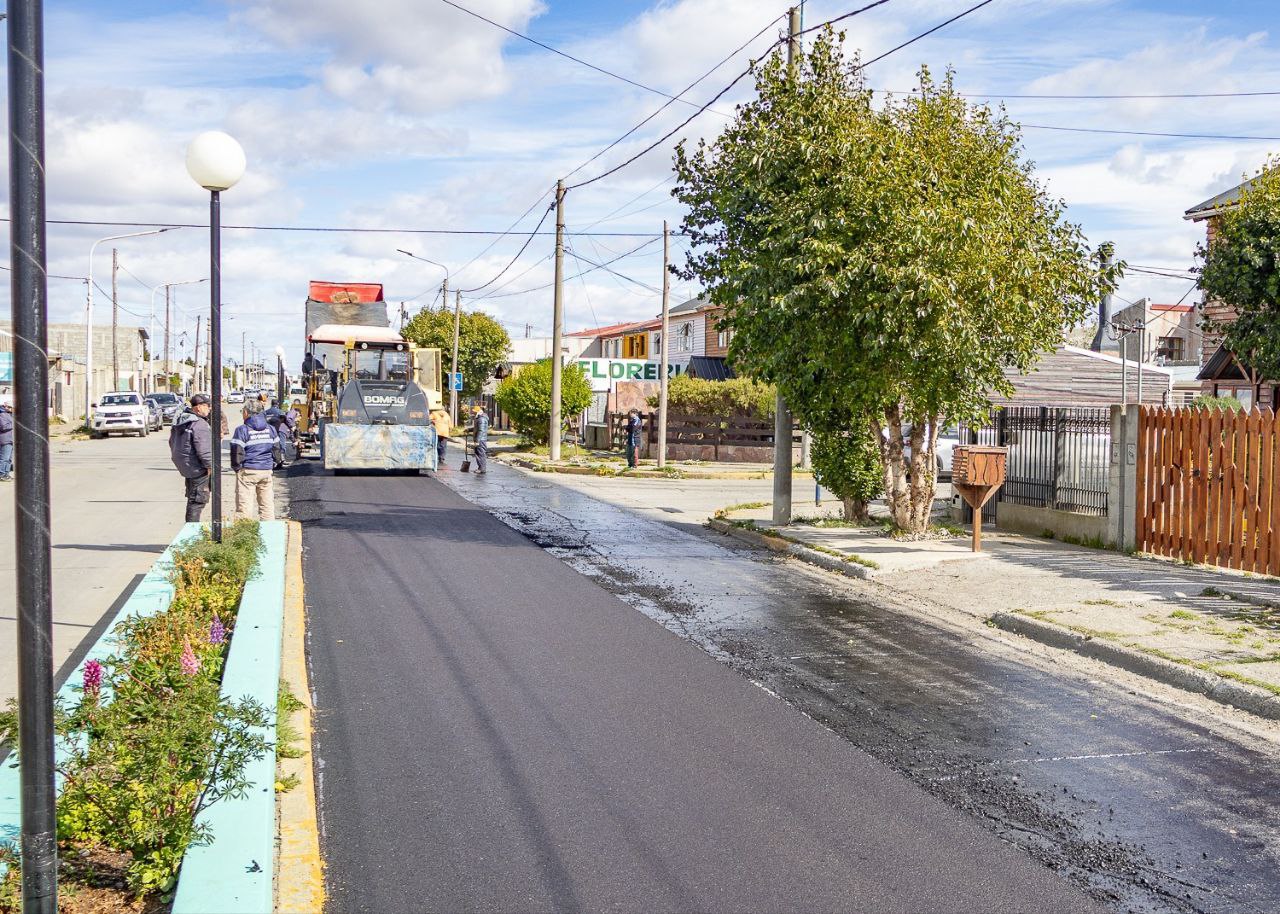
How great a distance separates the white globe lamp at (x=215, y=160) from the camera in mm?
10508

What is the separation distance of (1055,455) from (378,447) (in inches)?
601

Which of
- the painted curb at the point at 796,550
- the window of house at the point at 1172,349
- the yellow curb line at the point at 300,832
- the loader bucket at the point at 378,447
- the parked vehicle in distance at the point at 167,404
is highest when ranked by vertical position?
the window of house at the point at 1172,349

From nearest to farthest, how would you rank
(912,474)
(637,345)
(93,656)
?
1. (93,656)
2. (912,474)
3. (637,345)

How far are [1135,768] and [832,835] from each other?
2122mm

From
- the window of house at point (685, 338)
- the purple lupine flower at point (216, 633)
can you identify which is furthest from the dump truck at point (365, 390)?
the window of house at point (685, 338)

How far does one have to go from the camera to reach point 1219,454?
1308cm

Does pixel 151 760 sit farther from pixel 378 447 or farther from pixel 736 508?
pixel 378 447

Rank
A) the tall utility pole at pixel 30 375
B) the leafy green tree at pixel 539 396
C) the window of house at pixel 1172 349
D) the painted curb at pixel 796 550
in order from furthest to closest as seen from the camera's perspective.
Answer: the window of house at pixel 1172 349
the leafy green tree at pixel 539 396
the painted curb at pixel 796 550
the tall utility pole at pixel 30 375

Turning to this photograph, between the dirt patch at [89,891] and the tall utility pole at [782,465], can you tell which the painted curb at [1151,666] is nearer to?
the dirt patch at [89,891]

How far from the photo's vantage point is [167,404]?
60.8 meters

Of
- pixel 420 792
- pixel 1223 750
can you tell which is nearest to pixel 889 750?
pixel 1223 750

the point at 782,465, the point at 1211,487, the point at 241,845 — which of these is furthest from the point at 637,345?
the point at 241,845

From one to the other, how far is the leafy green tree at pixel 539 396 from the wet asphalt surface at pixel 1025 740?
25.6 metres

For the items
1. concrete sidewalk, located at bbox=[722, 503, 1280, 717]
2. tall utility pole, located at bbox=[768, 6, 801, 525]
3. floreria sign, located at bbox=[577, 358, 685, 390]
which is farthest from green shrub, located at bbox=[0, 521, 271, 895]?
floreria sign, located at bbox=[577, 358, 685, 390]
